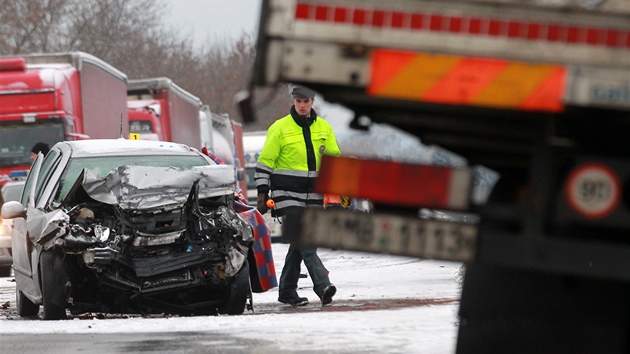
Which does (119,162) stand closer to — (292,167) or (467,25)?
(292,167)

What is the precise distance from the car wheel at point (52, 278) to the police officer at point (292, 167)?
2.07 metres

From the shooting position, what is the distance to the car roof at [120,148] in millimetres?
12625

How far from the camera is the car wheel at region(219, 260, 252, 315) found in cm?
1173

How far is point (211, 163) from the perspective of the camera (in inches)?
499

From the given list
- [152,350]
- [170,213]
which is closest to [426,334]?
[152,350]

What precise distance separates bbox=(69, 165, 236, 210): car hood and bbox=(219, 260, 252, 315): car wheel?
24.4 inches

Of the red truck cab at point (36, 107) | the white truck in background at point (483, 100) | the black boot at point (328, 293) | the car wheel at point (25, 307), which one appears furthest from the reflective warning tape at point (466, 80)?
the red truck cab at point (36, 107)

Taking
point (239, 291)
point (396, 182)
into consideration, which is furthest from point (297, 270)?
point (396, 182)

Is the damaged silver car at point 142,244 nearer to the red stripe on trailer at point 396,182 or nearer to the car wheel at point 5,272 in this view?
the red stripe on trailer at point 396,182

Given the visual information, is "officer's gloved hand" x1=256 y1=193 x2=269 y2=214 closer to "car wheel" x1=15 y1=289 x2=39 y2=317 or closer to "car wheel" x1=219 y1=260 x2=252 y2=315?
"car wheel" x1=219 y1=260 x2=252 y2=315

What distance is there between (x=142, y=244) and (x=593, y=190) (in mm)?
6408

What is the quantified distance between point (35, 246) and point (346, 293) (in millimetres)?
3251

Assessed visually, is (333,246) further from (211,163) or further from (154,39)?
(154,39)

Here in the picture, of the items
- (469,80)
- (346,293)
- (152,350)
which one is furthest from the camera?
(346,293)
